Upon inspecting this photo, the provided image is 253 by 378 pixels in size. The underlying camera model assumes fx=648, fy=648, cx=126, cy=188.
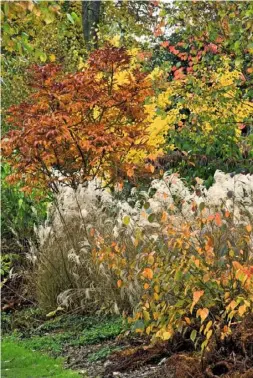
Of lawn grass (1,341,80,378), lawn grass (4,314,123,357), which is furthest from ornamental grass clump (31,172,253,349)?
lawn grass (1,341,80,378)

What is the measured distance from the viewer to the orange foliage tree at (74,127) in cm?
806

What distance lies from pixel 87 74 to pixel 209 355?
4967 mm

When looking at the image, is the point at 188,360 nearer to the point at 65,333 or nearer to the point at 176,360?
the point at 176,360

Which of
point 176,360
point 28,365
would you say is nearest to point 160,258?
point 176,360

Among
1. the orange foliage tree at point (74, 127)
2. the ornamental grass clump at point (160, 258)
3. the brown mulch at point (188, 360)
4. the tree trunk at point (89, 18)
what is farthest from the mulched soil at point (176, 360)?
the tree trunk at point (89, 18)

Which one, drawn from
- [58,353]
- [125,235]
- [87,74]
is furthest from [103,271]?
[87,74]

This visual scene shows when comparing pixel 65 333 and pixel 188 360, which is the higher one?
pixel 65 333

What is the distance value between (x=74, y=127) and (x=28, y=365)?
415 centimetres

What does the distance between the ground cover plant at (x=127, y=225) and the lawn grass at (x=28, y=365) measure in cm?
3

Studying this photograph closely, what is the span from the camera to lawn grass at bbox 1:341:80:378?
184 inches

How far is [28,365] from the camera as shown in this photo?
16.4ft

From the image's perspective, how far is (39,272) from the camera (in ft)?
21.7

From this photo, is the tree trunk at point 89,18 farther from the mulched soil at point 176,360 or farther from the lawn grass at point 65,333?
the mulched soil at point 176,360

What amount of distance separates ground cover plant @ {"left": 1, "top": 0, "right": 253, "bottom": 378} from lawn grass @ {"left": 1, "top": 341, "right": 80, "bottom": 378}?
3 centimetres
